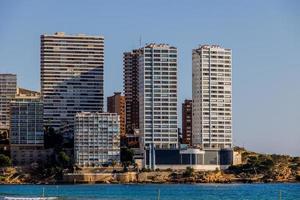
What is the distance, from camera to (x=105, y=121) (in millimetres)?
156375

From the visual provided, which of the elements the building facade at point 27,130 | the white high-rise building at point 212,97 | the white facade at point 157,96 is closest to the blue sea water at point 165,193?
the white facade at point 157,96

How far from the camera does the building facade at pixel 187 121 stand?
168000mm

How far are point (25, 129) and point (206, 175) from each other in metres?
35.2

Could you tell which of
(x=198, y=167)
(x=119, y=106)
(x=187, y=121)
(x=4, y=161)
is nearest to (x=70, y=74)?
(x=119, y=106)

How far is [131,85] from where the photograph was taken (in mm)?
181375

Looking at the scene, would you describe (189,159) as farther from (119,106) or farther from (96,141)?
(119,106)

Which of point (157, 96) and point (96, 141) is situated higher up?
point (157, 96)

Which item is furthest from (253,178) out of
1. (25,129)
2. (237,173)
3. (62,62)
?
(62,62)

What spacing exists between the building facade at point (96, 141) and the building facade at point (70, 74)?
30.1 metres

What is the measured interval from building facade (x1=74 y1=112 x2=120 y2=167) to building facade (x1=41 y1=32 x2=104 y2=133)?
30092 mm

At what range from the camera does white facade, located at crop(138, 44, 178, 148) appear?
157500 millimetres

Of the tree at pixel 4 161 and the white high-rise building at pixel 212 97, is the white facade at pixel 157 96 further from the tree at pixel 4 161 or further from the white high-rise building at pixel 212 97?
the tree at pixel 4 161

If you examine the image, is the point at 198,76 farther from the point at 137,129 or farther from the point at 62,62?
the point at 62,62

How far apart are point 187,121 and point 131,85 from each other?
55.6ft
